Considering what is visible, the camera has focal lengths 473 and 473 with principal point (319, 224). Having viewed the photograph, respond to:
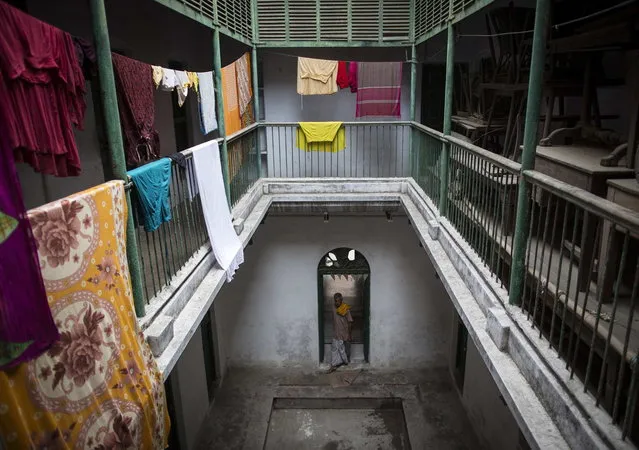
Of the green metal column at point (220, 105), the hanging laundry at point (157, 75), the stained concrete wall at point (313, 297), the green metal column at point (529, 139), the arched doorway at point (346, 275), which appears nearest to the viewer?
the green metal column at point (529, 139)

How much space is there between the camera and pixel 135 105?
442 cm

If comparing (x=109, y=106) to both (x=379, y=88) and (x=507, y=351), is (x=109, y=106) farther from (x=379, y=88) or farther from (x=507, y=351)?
(x=379, y=88)

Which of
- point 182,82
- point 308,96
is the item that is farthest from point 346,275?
point 182,82

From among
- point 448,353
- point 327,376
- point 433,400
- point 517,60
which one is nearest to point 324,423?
point 327,376

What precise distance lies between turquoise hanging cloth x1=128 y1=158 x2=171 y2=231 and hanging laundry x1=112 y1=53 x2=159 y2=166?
27cm

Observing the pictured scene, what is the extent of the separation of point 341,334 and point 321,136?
5.03 metres

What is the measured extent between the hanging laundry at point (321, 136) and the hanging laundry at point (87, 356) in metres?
7.08

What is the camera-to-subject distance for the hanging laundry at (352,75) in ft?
33.3

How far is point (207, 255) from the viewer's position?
6207 mm

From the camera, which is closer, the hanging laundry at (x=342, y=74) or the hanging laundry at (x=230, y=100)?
the hanging laundry at (x=230, y=100)

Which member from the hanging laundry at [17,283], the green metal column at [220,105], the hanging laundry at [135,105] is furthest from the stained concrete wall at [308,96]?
the hanging laundry at [17,283]

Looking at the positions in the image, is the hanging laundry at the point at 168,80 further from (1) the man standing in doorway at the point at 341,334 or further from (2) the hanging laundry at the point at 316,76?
(1) the man standing in doorway at the point at 341,334

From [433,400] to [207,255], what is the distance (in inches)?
278

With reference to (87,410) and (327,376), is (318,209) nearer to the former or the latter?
(327,376)
